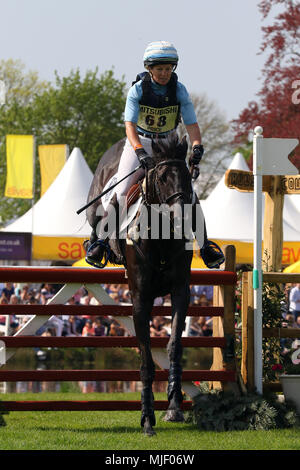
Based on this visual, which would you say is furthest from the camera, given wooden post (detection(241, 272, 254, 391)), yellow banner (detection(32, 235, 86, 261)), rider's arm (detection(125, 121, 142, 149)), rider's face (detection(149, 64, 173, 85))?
yellow banner (detection(32, 235, 86, 261))

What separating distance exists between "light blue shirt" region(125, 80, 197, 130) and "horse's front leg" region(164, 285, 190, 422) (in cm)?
158

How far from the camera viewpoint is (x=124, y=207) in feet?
27.2

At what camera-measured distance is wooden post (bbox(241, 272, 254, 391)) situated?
9109 mm

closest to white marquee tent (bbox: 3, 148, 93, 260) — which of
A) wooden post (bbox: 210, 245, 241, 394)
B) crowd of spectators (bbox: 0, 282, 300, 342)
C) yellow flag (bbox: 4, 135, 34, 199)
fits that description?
crowd of spectators (bbox: 0, 282, 300, 342)

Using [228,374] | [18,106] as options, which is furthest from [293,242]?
[18,106]

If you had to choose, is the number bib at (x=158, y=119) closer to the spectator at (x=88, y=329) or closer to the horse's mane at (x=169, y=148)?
the horse's mane at (x=169, y=148)

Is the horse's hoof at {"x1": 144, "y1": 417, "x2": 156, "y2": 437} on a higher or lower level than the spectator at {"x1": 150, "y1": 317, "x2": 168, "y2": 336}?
higher

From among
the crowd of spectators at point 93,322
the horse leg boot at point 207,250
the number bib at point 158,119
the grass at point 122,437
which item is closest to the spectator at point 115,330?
the crowd of spectators at point 93,322

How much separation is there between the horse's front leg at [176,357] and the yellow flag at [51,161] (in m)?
27.1

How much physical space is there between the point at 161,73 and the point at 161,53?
196mm

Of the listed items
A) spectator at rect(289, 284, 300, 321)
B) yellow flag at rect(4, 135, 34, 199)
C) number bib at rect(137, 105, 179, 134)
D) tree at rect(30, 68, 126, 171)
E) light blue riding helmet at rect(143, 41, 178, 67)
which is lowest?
spectator at rect(289, 284, 300, 321)

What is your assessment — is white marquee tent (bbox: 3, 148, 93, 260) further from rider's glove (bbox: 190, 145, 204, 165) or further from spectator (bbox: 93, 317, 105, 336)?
rider's glove (bbox: 190, 145, 204, 165)

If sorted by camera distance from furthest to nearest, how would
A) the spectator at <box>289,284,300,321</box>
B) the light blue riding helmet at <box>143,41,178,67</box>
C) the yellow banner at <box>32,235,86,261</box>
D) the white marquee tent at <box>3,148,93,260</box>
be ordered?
the white marquee tent at <box>3,148,93,260</box>
the yellow banner at <box>32,235,86,261</box>
the spectator at <box>289,284,300,321</box>
the light blue riding helmet at <box>143,41,178,67</box>

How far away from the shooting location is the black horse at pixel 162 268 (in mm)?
7496
